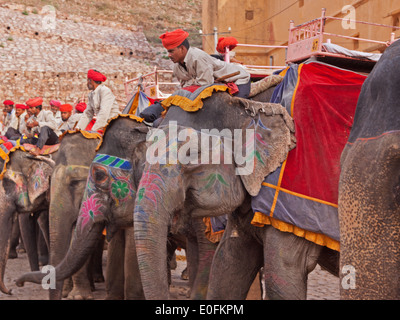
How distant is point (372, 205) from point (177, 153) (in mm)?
2059

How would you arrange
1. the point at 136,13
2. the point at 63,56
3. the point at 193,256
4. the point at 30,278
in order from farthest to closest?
the point at 136,13, the point at 63,56, the point at 193,256, the point at 30,278

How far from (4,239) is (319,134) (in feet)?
15.1

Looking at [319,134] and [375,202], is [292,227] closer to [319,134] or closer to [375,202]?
[319,134]

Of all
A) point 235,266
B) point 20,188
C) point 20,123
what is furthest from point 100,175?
point 20,123

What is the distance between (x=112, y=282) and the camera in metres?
6.62

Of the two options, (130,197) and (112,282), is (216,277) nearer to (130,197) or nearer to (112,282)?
(130,197)

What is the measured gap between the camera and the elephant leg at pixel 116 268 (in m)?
6.57

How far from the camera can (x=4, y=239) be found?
7.18m

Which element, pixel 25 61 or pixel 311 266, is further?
pixel 25 61

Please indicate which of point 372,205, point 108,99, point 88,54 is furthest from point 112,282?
point 88,54

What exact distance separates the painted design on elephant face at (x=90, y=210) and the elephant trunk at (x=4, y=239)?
6.78 ft

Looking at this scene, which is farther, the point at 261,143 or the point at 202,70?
the point at 202,70

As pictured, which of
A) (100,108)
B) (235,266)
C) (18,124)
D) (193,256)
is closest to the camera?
(235,266)
